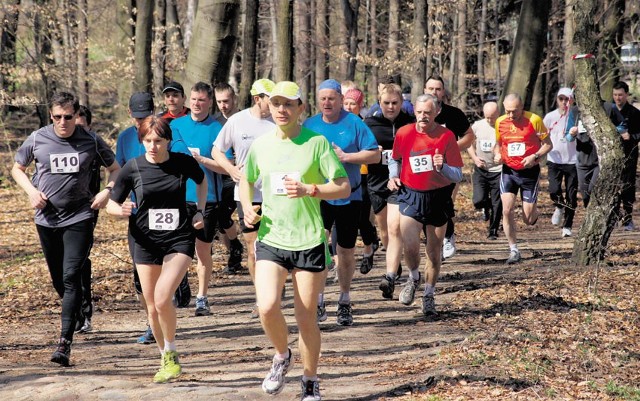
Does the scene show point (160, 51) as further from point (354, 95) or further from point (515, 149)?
point (354, 95)

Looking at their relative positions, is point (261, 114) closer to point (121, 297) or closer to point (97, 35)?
point (121, 297)

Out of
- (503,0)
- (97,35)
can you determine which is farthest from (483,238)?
(97,35)

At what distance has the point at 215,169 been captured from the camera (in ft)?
33.2

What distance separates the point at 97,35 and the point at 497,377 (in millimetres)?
35180

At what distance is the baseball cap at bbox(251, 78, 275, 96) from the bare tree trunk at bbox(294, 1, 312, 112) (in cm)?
2284

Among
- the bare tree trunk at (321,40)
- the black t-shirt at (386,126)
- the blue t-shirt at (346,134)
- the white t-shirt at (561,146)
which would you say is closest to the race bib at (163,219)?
the blue t-shirt at (346,134)

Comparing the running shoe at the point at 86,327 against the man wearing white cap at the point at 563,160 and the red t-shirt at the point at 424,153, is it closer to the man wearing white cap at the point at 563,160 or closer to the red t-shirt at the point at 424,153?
the red t-shirt at the point at 424,153

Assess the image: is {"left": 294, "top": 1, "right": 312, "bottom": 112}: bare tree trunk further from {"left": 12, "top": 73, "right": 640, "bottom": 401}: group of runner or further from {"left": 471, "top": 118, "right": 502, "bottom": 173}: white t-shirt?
{"left": 12, "top": 73, "right": 640, "bottom": 401}: group of runner

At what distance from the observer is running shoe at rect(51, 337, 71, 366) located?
27.0 feet

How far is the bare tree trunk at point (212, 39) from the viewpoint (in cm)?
1454

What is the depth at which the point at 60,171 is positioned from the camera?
8.70m

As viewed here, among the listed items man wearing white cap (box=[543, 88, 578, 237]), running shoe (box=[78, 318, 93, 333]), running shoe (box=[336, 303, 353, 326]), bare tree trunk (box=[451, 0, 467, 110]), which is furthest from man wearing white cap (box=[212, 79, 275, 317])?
bare tree trunk (box=[451, 0, 467, 110])

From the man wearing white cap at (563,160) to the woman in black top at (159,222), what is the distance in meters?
10.1

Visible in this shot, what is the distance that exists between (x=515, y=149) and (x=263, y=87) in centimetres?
555
